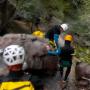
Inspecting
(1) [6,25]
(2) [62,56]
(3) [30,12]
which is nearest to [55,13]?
(3) [30,12]

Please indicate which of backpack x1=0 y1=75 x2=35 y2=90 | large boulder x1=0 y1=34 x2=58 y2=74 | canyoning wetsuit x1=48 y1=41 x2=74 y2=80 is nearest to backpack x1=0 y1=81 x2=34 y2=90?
backpack x1=0 y1=75 x2=35 y2=90

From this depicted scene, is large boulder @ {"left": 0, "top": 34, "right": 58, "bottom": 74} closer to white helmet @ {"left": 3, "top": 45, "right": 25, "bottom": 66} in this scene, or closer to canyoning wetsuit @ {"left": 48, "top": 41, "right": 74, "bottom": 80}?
canyoning wetsuit @ {"left": 48, "top": 41, "right": 74, "bottom": 80}

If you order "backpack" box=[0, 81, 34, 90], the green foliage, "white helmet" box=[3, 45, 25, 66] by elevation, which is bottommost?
A: the green foliage

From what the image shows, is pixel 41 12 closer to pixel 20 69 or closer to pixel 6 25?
pixel 6 25

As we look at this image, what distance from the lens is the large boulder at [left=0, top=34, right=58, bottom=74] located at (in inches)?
344

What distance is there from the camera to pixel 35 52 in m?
8.74

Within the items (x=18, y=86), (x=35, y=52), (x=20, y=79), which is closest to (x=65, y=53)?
(x=35, y=52)

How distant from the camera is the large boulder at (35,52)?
8.75 m

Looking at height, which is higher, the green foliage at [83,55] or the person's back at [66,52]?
the person's back at [66,52]

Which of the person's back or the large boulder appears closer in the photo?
the large boulder

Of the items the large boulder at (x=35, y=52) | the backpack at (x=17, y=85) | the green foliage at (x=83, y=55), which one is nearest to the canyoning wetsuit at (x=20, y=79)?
the backpack at (x=17, y=85)

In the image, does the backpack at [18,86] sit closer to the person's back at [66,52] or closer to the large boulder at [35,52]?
the large boulder at [35,52]

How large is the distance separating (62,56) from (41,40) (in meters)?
0.87

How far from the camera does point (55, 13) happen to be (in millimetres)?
19234
